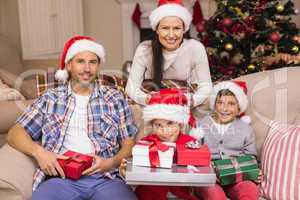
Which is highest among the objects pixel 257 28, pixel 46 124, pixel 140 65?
pixel 257 28

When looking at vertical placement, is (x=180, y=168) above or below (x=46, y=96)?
below

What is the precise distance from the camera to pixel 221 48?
11.0 feet

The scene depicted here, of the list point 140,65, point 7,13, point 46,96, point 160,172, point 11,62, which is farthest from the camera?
point 7,13

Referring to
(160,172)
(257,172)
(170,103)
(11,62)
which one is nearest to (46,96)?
(170,103)

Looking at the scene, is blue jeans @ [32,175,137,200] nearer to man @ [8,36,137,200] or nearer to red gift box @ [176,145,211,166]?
man @ [8,36,137,200]

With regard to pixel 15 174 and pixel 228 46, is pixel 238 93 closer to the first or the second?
pixel 15 174

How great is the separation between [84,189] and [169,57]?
866mm

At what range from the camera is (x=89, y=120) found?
183 cm

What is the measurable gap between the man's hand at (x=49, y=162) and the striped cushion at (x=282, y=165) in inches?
34.4

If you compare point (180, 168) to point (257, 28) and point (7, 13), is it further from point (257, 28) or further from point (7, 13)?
point (7, 13)

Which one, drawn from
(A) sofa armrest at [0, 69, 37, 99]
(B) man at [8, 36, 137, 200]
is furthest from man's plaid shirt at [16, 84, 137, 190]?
(A) sofa armrest at [0, 69, 37, 99]

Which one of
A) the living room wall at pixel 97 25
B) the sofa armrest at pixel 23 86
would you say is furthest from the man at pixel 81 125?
the living room wall at pixel 97 25

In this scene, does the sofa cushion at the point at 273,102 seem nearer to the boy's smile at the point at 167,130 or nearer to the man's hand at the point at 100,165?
the boy's smile at the point at 167,130

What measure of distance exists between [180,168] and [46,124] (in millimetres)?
677
